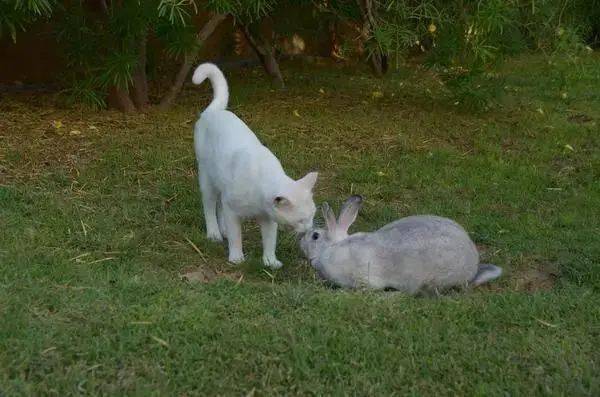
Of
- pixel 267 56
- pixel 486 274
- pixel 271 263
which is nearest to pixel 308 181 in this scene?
pixel 271 263

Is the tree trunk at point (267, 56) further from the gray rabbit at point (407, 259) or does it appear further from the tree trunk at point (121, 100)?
the gray rabbit at point (407, 259)

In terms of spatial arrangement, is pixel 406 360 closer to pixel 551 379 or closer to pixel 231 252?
pixel 551 379

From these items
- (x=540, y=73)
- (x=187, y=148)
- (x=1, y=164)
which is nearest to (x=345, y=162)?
(x=187, y=148)

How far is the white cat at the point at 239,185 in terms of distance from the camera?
451 centimetres

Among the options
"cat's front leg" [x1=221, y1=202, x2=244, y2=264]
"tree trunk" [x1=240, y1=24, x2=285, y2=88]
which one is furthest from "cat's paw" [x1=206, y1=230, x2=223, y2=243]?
"tree trunk" [x1=240, y1=24, x2=285, y2=88]

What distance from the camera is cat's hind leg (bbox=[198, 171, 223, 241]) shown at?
5.34 m

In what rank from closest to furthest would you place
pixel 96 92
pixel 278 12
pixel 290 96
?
pixel 96 92
pixel 290 96
pixel 278 12

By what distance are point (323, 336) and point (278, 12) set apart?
23.3 ft

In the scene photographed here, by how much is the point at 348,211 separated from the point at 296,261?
1.99 feet

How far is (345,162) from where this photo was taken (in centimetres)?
705

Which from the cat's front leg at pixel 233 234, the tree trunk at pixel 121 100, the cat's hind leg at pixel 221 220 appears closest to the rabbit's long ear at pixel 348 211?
the cat's front leg at pixel 233 234

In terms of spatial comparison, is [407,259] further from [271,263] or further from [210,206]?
[210,206]

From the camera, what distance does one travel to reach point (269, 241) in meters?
4.89

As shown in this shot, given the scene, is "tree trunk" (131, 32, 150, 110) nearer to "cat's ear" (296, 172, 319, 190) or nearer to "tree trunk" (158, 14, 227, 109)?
"tree trunk" (158, 14, 227, 109)
